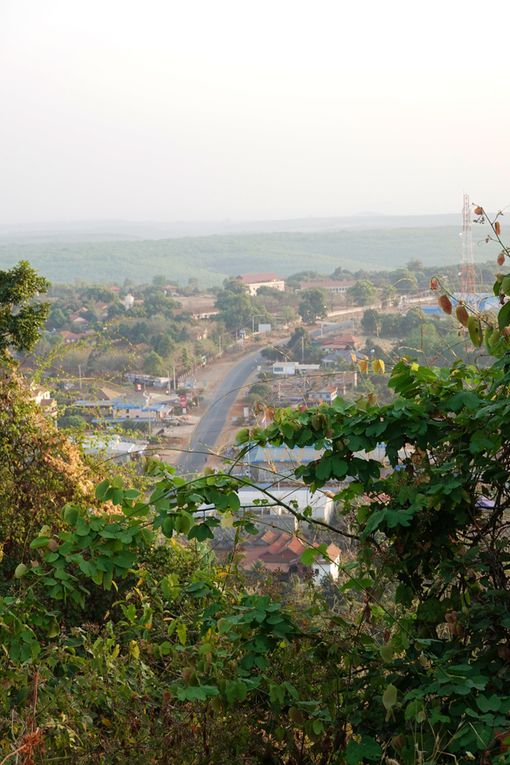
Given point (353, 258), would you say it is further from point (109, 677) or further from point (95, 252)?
point (109, 677)

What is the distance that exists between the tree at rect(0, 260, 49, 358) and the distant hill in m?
26.9

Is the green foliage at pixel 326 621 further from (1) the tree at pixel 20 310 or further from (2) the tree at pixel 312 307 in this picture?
(2) the tree at pixel 312 307

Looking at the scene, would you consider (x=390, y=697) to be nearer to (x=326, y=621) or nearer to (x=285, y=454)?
(x=326, y=621)

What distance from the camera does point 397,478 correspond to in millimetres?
2033

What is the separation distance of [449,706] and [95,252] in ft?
175

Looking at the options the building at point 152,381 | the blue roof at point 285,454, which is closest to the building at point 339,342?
the building at point 152,381

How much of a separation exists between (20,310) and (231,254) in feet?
163

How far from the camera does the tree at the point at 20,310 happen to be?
4.40m

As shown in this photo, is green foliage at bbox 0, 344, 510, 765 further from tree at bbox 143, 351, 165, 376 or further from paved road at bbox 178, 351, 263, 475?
tree at bbox 143, 351, 165, 376

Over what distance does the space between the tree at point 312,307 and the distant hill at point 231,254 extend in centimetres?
1223

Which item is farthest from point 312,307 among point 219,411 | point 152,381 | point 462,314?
point 462,314

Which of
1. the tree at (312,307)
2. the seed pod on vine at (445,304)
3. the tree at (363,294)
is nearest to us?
the seed pod on vine at (445,304)

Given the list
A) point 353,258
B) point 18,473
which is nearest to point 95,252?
point 353,258

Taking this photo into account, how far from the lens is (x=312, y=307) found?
57.9ft
